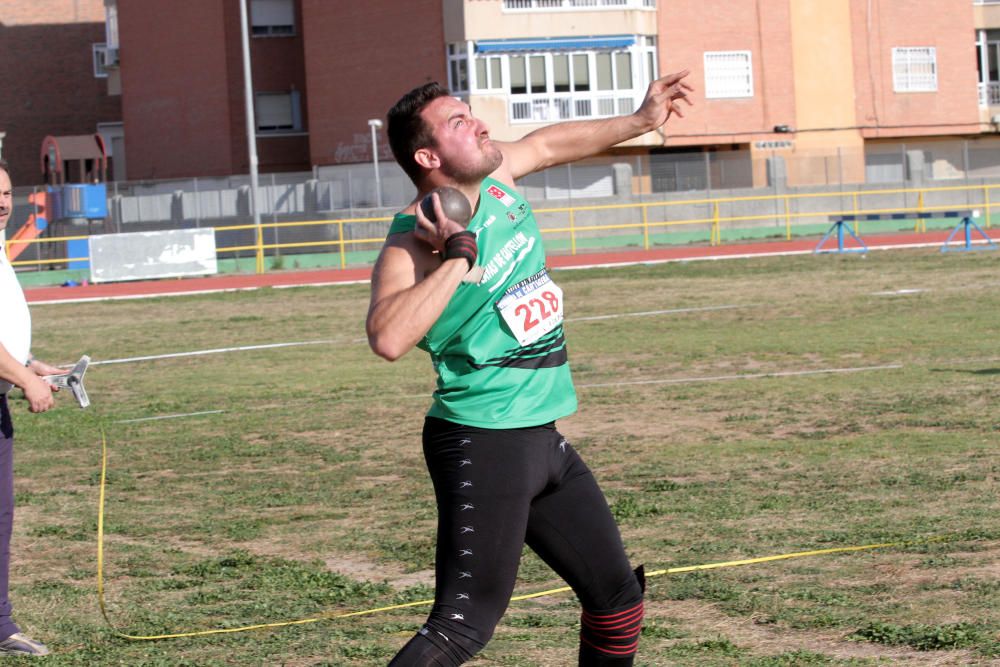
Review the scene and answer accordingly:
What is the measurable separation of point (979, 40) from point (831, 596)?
59.3 meters

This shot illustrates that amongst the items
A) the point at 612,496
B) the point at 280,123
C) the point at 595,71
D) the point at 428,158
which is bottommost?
the point at 612,496

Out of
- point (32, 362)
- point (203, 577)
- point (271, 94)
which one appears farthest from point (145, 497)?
point (271, 94)

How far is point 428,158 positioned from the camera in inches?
175

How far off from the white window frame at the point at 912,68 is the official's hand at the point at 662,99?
182 feet

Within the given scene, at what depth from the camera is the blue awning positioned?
177 feet

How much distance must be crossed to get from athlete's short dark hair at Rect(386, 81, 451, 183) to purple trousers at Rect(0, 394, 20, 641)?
7.80ft

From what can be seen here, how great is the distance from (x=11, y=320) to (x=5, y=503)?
2.54 feet

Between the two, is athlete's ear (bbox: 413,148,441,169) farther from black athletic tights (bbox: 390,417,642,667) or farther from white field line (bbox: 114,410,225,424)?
white field line (bbox: 114,410,225,424)

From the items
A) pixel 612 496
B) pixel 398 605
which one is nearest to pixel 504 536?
pixel 398 605

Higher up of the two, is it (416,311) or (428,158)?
(428,158)

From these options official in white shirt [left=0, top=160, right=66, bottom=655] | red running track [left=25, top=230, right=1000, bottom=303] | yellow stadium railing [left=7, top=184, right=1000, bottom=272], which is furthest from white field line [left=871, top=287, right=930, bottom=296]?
yellow stadium railing [left=7, top=184, right=1000, bottom=272]

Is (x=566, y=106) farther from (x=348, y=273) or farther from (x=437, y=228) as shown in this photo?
(x=437, y=228)

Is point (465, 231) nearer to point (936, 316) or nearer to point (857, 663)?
point (857, 663)

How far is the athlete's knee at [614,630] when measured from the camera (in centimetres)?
458
